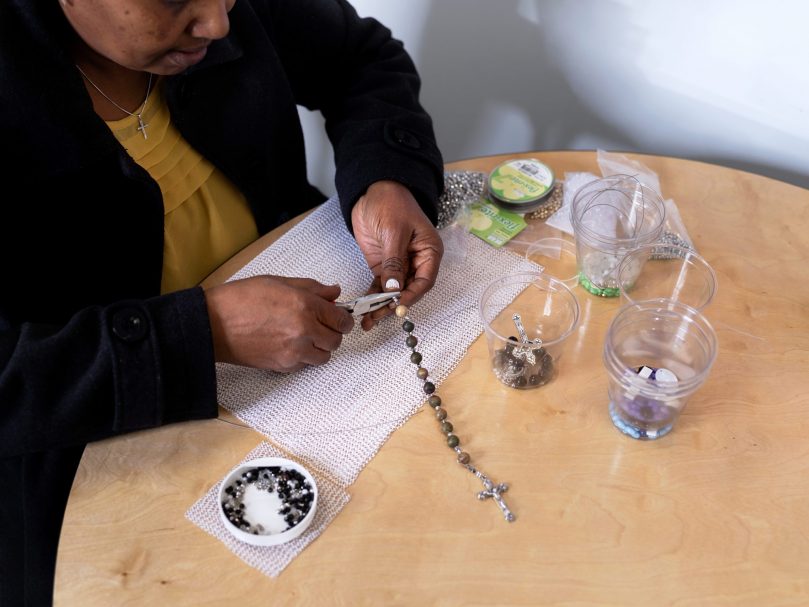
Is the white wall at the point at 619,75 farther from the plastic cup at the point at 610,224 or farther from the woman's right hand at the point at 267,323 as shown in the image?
the woman's right hand at the point at 267,323

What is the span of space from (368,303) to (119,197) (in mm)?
358

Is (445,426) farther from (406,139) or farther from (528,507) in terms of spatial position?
(406,139)

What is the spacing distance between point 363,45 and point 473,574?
35.0 inches

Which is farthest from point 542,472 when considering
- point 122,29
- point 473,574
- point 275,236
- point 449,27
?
point 449,27

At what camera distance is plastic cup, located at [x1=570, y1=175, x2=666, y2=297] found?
104cm

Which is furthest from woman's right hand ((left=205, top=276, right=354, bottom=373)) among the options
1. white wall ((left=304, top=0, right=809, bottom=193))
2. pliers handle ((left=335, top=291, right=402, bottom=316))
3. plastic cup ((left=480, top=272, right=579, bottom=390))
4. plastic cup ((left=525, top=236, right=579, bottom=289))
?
white wall ((left=304, top=0, right=809, bottom=193))

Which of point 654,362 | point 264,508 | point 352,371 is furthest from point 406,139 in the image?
point 264,508

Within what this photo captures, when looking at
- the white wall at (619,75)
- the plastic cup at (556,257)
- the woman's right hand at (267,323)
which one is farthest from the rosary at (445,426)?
the white wall at (619,75)

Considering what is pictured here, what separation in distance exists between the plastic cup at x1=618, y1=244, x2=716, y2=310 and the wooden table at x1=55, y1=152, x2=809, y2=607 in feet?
0.19

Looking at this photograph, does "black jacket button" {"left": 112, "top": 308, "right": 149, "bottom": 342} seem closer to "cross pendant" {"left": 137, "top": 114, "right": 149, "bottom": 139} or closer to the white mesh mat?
the white mesh mat

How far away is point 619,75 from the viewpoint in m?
1.50

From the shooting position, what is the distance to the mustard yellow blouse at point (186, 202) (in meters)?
1.10

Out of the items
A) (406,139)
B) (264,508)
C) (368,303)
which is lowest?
(264,508)

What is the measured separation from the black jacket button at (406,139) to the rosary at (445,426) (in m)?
0.28
